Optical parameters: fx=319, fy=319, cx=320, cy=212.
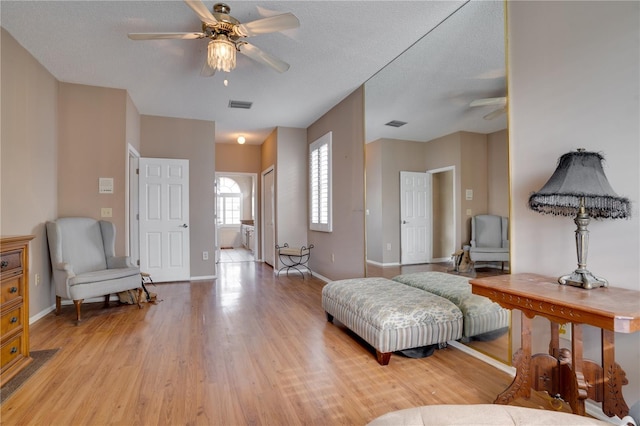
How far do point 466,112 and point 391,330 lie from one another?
1788 mm

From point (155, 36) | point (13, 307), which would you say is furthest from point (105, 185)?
point (155, 36)

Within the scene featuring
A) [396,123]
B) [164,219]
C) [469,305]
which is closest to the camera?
[469,305]

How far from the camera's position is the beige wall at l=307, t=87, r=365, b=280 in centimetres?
415

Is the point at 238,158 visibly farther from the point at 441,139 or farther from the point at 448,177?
the point at 448,177

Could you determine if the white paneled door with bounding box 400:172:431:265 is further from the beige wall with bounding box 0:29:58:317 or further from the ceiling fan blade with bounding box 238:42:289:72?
the beige wall with bounding box 0:29:58:317

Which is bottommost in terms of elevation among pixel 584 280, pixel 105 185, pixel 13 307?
pixel 13 307

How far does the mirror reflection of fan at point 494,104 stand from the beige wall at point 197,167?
4.32 m

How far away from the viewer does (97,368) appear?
88.9 inches

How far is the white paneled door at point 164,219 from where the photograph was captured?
195 inches

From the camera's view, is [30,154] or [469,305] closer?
[469,305]

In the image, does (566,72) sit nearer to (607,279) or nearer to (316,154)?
(607,279)

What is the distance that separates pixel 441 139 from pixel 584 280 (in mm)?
1581

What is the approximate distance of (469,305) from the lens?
2496 millimetres

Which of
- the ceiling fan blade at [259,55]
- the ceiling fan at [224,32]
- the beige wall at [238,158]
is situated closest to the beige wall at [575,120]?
the ceiling fan at [224,32]
